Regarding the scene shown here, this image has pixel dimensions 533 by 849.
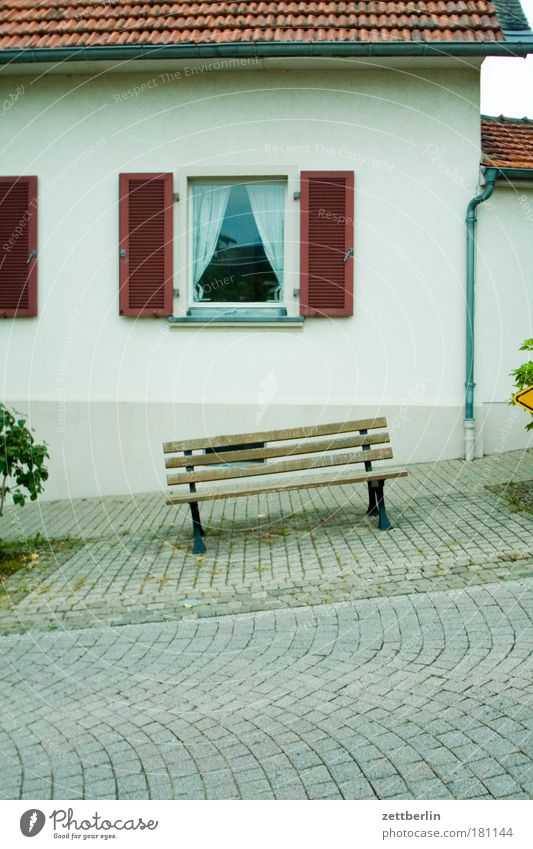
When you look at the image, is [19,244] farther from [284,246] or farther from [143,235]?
[284,246]

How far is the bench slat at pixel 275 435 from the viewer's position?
7.99 meters

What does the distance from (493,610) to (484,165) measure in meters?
6.63

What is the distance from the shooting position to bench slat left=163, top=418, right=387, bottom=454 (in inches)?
314

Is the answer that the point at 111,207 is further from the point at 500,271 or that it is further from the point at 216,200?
the point at 500,271

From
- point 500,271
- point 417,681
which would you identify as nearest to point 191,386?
point 500,271

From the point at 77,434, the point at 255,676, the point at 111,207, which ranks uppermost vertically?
the point at 111,207

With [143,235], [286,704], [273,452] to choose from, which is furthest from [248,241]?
[286,704]

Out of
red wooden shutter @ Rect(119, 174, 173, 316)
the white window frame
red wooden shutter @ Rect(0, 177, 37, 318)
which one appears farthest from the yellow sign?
red wooden shutter @ Rect(0, 177, 37, 318)

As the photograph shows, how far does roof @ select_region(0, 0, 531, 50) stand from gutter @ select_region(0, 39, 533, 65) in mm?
69

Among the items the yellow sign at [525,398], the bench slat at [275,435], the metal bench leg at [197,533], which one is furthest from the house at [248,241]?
the yellow sign at [525,398]

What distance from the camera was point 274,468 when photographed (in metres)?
7.91

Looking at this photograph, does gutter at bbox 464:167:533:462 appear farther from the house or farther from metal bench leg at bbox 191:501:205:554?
metal bench leg at bbox 191:501:205:554

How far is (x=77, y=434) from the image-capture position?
11.2 meters
